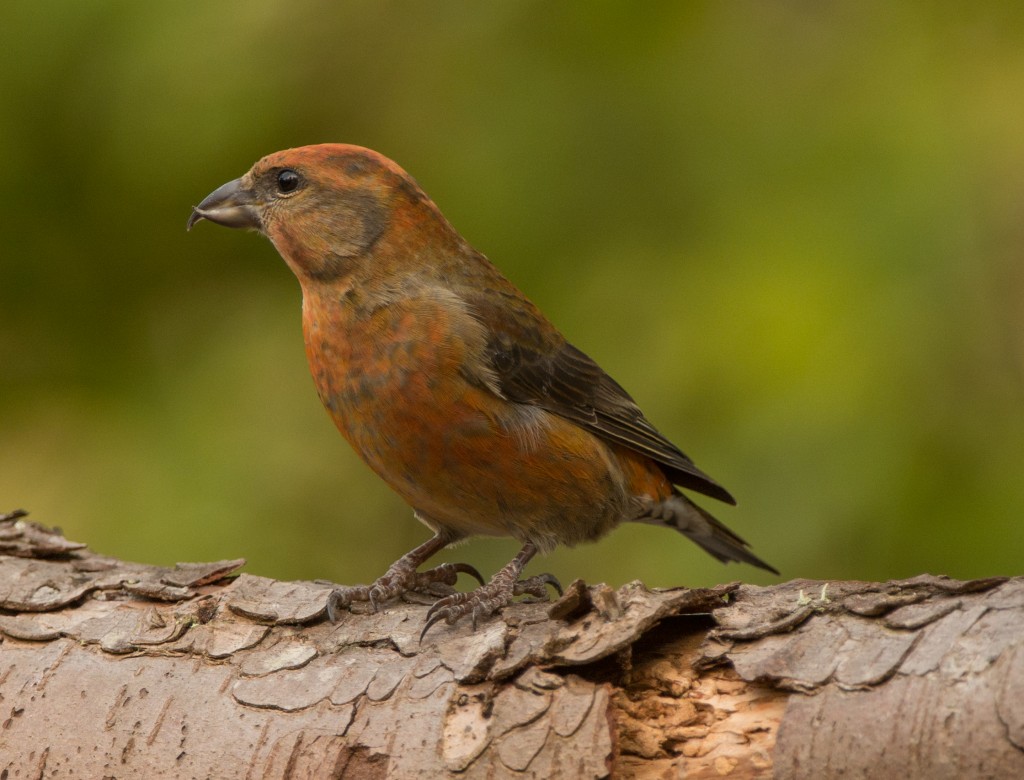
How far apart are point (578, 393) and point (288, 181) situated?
49.4 inches

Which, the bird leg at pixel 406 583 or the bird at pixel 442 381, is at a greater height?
the bird at pixel 442 381

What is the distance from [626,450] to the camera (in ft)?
14.2

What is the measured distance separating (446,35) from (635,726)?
2.49 metres

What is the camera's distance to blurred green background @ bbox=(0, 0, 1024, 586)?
136 inches

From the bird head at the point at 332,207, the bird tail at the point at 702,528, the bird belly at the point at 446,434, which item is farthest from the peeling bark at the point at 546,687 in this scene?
the bird head at the point at 332,207

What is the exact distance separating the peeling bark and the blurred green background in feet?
2.22

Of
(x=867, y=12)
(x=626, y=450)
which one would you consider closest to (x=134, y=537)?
(x=626, y=450)

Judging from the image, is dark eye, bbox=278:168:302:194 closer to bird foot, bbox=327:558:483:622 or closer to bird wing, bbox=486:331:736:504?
bird wing, bbox=486:331:736:504

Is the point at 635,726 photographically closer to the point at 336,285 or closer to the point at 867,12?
the point at 336,285

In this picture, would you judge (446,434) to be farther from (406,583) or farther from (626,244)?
(626,244)

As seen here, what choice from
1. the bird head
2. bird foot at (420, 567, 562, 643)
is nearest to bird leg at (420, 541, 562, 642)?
bird foot at (420, 567, 562, 643)

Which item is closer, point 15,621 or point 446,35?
point 15,621

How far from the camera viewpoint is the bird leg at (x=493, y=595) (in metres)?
3.24

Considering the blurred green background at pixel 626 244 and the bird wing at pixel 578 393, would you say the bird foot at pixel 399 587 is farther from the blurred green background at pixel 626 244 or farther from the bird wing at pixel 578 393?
the bird wing at pixel 578 393
